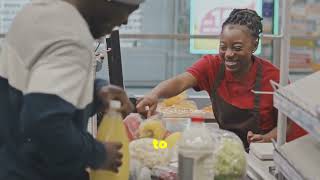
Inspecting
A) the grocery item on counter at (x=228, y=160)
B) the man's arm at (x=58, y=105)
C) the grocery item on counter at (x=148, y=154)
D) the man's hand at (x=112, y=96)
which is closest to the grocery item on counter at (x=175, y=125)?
the grocery item on counter at (x=148, y=154)

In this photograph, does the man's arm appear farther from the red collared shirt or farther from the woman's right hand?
the red collared shirt

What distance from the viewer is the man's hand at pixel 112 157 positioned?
132cm

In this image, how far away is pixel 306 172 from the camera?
1427mm

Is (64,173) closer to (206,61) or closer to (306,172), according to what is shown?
(306,172)

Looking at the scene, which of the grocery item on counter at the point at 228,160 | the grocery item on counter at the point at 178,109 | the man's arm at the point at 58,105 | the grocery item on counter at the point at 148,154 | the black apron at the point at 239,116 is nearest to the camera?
the man's arm at the point at 58,105

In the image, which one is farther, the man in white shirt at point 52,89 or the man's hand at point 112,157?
the man's hand at point 112,157

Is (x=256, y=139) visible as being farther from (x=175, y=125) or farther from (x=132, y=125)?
(x=132, y=125)

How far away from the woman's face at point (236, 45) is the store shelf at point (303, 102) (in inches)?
36.7

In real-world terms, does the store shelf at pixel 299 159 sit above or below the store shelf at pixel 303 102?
below

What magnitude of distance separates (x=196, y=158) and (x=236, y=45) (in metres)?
1.21

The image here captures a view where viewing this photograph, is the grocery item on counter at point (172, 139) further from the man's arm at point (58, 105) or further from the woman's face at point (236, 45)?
the woman's face at point (236, 45)

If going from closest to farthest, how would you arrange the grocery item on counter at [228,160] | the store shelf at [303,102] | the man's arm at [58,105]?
the man's arm at [58,105]
the store shelf at [303,102]
the grocery item on counter at [228,160]

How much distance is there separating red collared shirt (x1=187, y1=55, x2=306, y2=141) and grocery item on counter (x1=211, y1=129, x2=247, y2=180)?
875mm

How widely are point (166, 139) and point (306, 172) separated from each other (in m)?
0.57
